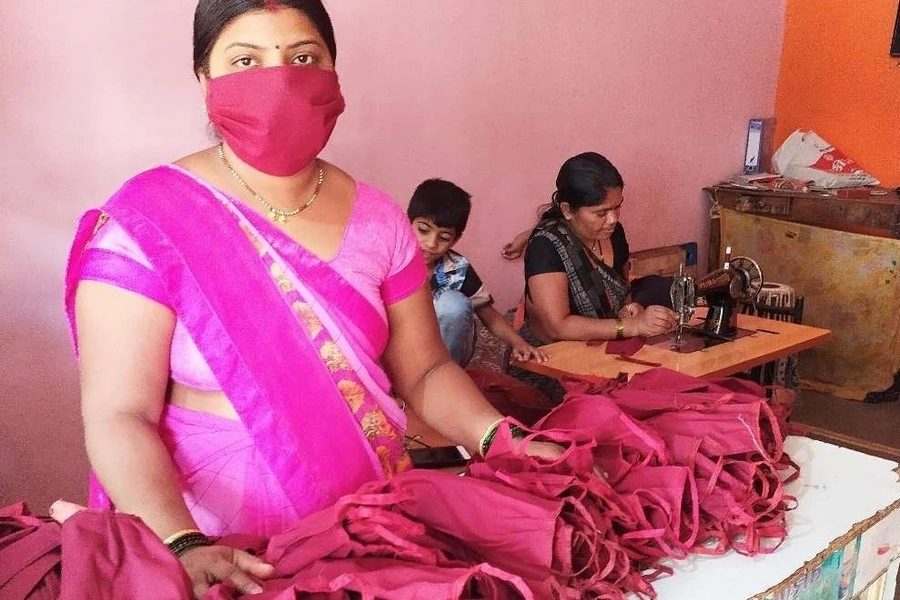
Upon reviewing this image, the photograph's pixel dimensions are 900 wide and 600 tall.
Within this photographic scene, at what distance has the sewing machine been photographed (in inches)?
115

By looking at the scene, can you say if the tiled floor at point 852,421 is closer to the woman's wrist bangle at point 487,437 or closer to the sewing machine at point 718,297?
the sewing machine at point 718,297

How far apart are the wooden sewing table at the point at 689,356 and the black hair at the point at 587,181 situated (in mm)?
578

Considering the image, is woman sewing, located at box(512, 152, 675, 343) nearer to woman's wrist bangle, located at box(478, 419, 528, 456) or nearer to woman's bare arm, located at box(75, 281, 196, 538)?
woman's wrist bangle, located at box(478, 419, 528, 456)

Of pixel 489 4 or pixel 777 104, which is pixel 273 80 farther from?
pixel 777 104

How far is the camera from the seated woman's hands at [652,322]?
2994 mm

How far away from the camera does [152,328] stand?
4.01 feet

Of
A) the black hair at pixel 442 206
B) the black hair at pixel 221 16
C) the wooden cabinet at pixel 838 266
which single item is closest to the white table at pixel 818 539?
the black hair at pixel 221 16

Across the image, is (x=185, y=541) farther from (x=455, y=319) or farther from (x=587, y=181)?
(x=587, y=181)

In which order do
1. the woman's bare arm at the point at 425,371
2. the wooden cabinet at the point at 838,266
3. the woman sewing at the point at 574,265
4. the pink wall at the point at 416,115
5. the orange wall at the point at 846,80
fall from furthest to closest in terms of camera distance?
1. the orange wall at the point at 846,80
2. the wooden cabinet at the point at 838,266
3. the woman sewing at the point at 574,265
4. the pink wall at the point at 416,115
5. the woman's bare arm at the point at 425,371

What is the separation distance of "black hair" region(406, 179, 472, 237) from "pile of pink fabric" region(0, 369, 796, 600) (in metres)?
1.46

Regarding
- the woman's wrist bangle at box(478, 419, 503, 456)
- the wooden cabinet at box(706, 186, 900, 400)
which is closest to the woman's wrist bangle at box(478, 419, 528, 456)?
the woman's wrist bangle at box(478, 419, 503, 456)

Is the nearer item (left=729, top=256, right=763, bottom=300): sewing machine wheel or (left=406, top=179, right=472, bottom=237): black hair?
(left=406, top=179, right=472, bottom=237): black hair

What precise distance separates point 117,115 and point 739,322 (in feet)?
7.73

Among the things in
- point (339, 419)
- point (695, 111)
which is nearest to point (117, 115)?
point (339, 419)
